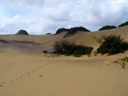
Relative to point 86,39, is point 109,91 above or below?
below

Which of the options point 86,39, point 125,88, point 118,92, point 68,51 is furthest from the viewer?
point 86,39

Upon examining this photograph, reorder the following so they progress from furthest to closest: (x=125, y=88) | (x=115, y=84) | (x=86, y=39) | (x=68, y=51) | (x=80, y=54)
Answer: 1. (x=86, y=39)
2. (x=68, y=51)
3. (x=80, y=54)
4. (x=115, y=84)
5. (x=125, y=88)

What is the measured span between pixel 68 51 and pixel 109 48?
4802 millimetres

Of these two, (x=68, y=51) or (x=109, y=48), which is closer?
(x=109, y=48)

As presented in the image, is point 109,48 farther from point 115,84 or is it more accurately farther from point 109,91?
point 109,91

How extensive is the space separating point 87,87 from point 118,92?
0.88 metres

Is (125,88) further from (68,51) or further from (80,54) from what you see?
(68,51)

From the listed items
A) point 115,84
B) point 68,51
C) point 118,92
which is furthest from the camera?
point 68,51

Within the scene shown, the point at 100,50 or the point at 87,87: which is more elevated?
the point at 100,50

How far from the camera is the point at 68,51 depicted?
15.7m

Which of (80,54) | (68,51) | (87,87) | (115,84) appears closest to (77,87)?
(87,87)

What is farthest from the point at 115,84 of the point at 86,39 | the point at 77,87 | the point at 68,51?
the point at 86,39

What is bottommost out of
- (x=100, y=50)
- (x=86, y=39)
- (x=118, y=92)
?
(x=118, y=92)

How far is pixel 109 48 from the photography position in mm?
12086
